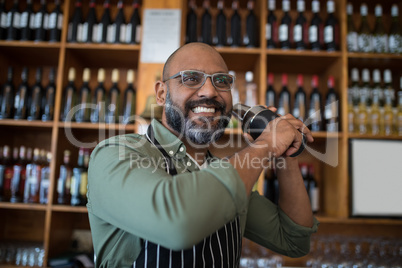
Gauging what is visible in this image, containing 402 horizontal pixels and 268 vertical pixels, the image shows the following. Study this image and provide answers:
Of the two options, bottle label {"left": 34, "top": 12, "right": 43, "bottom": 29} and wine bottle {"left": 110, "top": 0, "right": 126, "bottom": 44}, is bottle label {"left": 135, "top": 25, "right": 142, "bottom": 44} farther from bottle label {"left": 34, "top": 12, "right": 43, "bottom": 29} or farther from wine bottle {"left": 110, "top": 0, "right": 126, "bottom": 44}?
bottle label {"left": 34, "top": 12, "right": 43, "bottom": 29}

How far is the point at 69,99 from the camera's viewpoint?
194 centimetres

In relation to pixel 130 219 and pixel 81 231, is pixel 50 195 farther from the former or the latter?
pixel 130 219

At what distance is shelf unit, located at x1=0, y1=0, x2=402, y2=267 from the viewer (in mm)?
1775

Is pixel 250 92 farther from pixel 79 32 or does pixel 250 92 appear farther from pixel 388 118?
pixel 79 32

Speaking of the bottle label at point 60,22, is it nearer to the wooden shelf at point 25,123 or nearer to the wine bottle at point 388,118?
the wooden shelf at point 25,123

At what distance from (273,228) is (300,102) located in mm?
1202

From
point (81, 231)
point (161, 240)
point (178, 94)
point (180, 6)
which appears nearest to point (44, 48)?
point (180, 6)

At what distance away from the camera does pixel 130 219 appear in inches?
20.8

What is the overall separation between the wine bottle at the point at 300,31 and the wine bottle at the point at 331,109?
26 centimetres

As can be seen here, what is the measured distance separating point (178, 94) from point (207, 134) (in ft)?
0.44

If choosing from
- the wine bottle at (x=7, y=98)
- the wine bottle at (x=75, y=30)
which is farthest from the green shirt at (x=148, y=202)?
the wine bottle at (x=7, y=98)

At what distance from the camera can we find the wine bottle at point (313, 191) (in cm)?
183

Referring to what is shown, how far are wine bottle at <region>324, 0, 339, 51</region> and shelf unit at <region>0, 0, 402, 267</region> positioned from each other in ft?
0.13

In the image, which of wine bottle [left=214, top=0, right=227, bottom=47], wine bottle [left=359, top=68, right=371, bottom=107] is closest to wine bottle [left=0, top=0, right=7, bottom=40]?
wine bottle [left=214, top=0, right=227, bottom=47]
